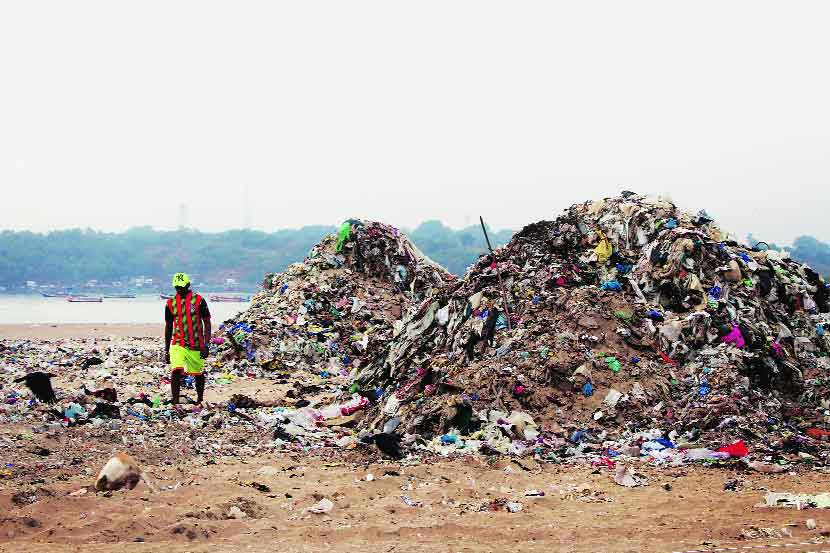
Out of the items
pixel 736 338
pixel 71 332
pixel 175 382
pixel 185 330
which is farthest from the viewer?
pixel 71 332

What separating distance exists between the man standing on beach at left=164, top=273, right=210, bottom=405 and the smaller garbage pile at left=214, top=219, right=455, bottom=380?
164 inches

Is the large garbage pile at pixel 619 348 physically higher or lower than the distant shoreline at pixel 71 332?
higher

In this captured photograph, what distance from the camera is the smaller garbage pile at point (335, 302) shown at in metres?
13.6

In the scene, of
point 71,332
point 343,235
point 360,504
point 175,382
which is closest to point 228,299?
point 71,332

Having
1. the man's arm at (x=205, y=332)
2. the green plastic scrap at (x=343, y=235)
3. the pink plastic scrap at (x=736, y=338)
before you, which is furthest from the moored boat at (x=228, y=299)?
the pink plastic scrap at (x=736, y=338)

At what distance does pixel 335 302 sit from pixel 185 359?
6185mm

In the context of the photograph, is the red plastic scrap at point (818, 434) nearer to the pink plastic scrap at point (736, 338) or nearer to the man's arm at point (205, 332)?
the pink plastic scrap at point (736, 338)

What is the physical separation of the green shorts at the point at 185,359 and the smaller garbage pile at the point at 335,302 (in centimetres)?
408

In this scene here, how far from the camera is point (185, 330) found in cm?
892

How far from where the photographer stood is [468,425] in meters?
7.55

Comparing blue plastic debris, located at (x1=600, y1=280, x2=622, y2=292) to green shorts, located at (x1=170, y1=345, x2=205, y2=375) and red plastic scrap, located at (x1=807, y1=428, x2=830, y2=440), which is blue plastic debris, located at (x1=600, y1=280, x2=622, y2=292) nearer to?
red plastic scrap, located at (x1=807, y1=428, x2=830, y2=440)

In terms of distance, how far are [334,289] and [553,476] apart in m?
9.35

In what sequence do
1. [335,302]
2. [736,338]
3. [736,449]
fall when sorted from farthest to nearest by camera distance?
[335,302]
[736,338]
[736,449]

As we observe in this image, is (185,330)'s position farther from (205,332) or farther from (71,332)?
(71,332)
